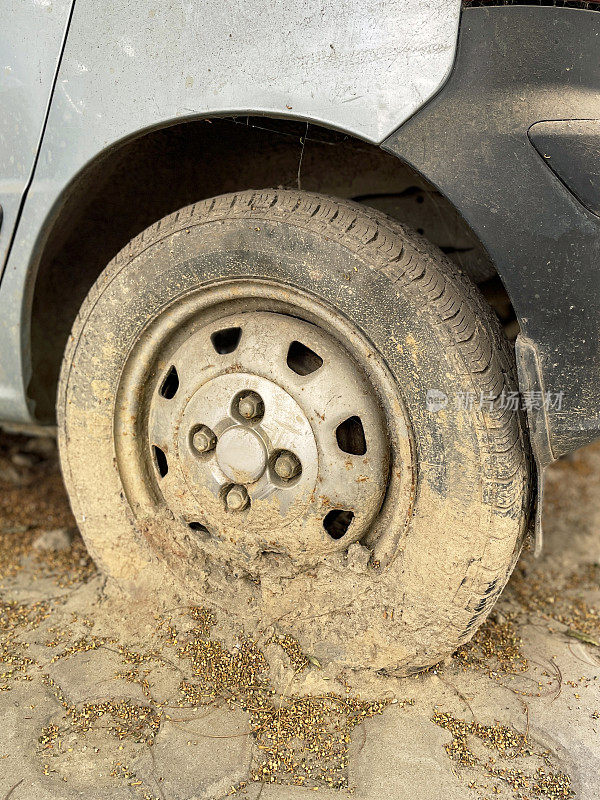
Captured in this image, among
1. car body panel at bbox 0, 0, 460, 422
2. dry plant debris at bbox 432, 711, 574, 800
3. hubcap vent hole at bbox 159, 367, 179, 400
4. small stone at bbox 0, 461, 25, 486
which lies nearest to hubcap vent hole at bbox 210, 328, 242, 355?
hubcap vent hole at bbox 159, 367, 179, 400

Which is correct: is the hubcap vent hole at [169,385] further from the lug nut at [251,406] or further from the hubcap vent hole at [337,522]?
the hubcap vent hole at [337,522]

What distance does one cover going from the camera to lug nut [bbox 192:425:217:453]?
5.86ft

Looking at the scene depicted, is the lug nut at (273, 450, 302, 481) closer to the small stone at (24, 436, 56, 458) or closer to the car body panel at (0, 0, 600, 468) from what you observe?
the car body panel at (0, 0, 600, 468)

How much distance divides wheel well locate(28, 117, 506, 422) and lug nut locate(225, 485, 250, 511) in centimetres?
76

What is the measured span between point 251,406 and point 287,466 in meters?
0.18

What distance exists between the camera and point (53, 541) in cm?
247

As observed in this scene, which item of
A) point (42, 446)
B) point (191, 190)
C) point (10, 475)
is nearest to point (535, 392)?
point (191, 190)

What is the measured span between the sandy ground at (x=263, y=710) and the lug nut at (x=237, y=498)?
386 mm

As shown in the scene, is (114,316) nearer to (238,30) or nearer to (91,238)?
(91,238)

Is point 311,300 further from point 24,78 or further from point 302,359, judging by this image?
point 24,78

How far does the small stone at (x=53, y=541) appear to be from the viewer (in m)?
A: 2.46

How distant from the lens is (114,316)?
1.88m

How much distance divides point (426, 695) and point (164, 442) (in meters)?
0.96

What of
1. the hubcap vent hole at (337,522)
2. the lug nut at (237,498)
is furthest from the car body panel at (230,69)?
the hubcap vent hole at (337,522)
